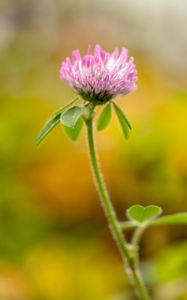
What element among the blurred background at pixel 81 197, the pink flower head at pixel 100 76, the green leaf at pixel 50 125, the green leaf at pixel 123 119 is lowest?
the blurred background at pixel 81 197

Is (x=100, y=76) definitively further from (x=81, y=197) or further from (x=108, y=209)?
(x=81, y=197)

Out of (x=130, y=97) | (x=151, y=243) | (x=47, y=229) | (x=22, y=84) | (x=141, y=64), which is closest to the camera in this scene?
(x=151, y=243)

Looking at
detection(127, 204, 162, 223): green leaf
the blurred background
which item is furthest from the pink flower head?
the blurred background

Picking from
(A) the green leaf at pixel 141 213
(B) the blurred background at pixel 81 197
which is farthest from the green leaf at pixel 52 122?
(B) the blurred background at pixel 81 197

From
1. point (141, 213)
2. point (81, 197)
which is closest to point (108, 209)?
point (141, 213)

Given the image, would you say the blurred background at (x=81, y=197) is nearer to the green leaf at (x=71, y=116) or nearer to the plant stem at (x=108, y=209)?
the plant stem at (x=108, y=209)

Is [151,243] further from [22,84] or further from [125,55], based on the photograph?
[22,84]

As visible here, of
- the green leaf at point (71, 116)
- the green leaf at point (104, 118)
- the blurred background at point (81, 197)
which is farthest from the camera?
the blurred background at point (81, 197)

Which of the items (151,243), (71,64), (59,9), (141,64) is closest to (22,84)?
(141,64)
